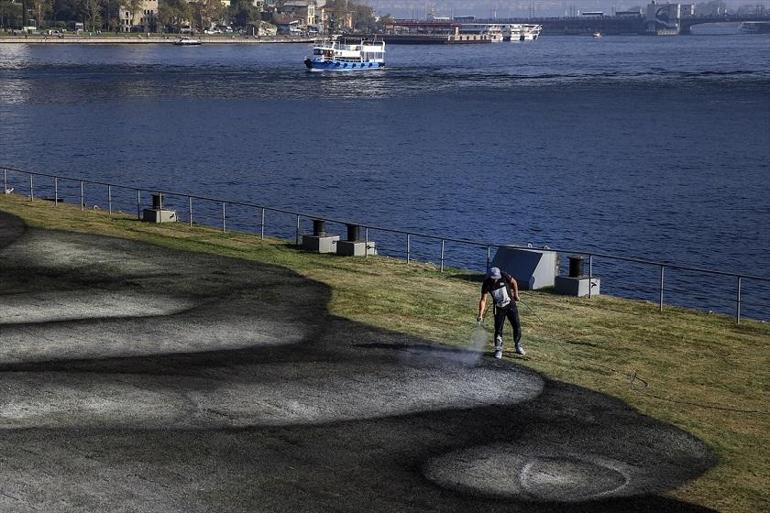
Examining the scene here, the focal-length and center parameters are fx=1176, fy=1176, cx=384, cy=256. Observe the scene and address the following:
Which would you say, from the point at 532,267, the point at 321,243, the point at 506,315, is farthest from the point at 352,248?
the point at 506,315

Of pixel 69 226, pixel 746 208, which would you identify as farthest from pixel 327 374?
pixel 746 208

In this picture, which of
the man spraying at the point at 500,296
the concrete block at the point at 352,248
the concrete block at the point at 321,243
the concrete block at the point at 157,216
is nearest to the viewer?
the man spraying at the point at 500,296

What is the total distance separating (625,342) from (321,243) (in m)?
18.9

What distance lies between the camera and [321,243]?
53.2 m

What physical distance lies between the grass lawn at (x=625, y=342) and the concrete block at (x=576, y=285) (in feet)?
1.92

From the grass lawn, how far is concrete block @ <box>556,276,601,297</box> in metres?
0.59

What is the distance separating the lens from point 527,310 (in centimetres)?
4188

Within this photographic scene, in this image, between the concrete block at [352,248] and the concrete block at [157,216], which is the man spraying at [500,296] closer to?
the concrete block at [352,248]

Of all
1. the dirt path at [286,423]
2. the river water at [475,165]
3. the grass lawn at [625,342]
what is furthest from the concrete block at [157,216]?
the dirt path at [286,423]

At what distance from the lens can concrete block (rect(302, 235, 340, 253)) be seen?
53219 millimetres

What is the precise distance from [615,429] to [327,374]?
26.7 feet

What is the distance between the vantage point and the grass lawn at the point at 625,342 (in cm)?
2799

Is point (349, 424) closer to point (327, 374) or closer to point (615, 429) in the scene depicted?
point (327, 374)

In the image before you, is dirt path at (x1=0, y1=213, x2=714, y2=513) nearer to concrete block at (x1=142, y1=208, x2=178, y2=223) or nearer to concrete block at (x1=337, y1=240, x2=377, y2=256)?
concrete block at (x1=337, y1=240, x2=377, y2=256)
